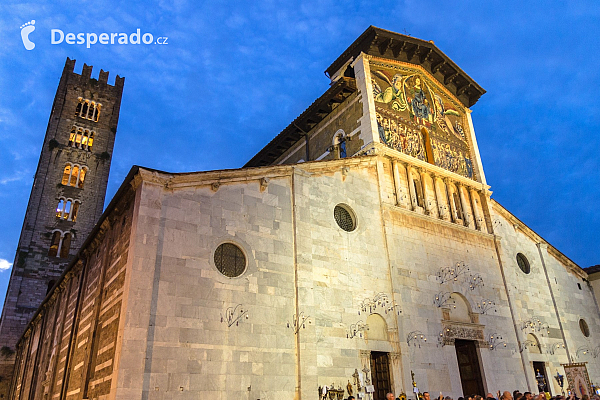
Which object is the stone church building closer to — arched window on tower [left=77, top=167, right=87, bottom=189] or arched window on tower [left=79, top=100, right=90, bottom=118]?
arched window on tower [left=77, top=167, right=87, bottom=189]

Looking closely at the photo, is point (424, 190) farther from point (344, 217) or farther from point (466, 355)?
point (466, 355)

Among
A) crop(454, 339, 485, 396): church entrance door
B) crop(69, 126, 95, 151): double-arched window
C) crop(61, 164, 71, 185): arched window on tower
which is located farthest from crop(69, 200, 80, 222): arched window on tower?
crop(454, 339, 485, 396): church entrance door

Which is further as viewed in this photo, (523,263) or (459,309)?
(523,263)

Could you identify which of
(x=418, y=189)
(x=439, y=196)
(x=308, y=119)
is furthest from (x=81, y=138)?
(x=439, y=196)

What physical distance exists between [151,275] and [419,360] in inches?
372

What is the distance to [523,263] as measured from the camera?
2145cm

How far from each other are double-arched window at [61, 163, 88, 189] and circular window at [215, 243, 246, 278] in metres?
28.8

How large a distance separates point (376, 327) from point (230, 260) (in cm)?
565

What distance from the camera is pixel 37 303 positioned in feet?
104

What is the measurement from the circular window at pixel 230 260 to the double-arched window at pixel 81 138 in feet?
102

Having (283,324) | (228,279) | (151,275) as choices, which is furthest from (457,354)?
(151,275)

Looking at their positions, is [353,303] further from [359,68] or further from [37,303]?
[37,303]

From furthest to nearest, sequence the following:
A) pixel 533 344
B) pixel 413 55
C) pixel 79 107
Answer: pixel 79 107, pixel 413 55, pixel 533 344

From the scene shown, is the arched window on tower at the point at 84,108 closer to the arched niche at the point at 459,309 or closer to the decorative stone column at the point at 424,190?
the decorative stone column at the point at 424,190
